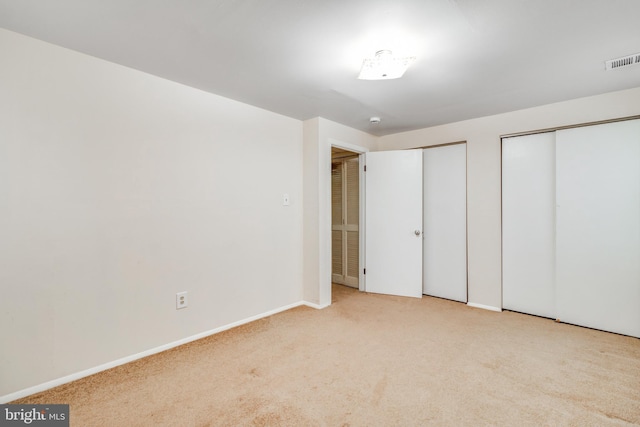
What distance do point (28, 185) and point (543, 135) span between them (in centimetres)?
444

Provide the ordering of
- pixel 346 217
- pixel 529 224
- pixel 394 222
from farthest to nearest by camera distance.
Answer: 1. pixel 346 217
2. pixel 394 222
3. pixel 529 224

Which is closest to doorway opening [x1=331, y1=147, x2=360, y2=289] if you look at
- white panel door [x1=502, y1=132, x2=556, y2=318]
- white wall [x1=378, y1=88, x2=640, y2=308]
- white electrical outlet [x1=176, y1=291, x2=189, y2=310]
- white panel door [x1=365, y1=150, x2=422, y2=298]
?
white panel door [x1=365, y1=150, x2=422, y2=298]

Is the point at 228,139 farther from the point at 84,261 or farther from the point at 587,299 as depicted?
the point at 587,299

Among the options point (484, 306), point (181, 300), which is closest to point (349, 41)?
point (181, 300)

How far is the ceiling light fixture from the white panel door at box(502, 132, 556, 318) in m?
2.02

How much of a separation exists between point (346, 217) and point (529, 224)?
2.29 meters

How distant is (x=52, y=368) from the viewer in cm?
191

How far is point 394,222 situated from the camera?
Result: 4.02 m

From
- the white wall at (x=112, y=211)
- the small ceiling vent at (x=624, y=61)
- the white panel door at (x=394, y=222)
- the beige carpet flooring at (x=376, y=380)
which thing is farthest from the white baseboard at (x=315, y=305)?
the small ceiling vent at (x=624, y=61)

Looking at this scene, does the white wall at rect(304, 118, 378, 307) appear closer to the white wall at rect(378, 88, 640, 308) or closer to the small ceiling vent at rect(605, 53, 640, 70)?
the white wall at rect(378, 88, 640, 308)

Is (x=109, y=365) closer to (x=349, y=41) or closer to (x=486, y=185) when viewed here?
(x=349, y=41)

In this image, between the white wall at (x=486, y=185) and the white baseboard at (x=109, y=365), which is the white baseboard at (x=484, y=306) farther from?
the white baseboard at (x=109, y=365)

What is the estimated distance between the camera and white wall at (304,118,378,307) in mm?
3453

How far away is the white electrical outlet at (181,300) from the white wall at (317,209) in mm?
1443
